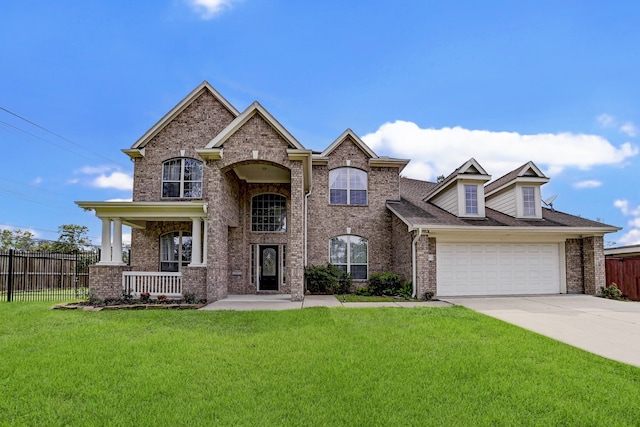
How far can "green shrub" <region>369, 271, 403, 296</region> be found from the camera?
14.9m

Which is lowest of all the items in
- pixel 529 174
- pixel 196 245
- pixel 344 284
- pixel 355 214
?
pixel 344 284

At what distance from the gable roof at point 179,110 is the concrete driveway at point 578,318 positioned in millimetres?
12238

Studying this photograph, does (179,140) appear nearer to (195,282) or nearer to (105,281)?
(105,281)

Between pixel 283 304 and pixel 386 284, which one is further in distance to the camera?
pixel 386 284

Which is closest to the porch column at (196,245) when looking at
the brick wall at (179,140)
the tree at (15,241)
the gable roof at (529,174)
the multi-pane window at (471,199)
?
the brick wall at (179,140)

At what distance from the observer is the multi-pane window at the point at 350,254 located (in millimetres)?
16281

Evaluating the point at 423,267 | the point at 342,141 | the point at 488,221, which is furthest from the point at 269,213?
the point at 488,221

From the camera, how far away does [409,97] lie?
1302 centimetres

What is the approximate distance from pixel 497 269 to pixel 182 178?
13.5 meters

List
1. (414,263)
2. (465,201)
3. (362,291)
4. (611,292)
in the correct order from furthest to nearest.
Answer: (465,201) → (362,291) → (611,292) → (414,263)

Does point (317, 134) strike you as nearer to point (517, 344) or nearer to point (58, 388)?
point (517, 344)

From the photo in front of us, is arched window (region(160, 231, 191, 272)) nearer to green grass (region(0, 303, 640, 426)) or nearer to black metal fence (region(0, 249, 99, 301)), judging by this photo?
black metal fence (region(0, 249, 99, 301))

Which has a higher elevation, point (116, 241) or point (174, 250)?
point (116, 241)

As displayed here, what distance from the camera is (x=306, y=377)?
197 inches
